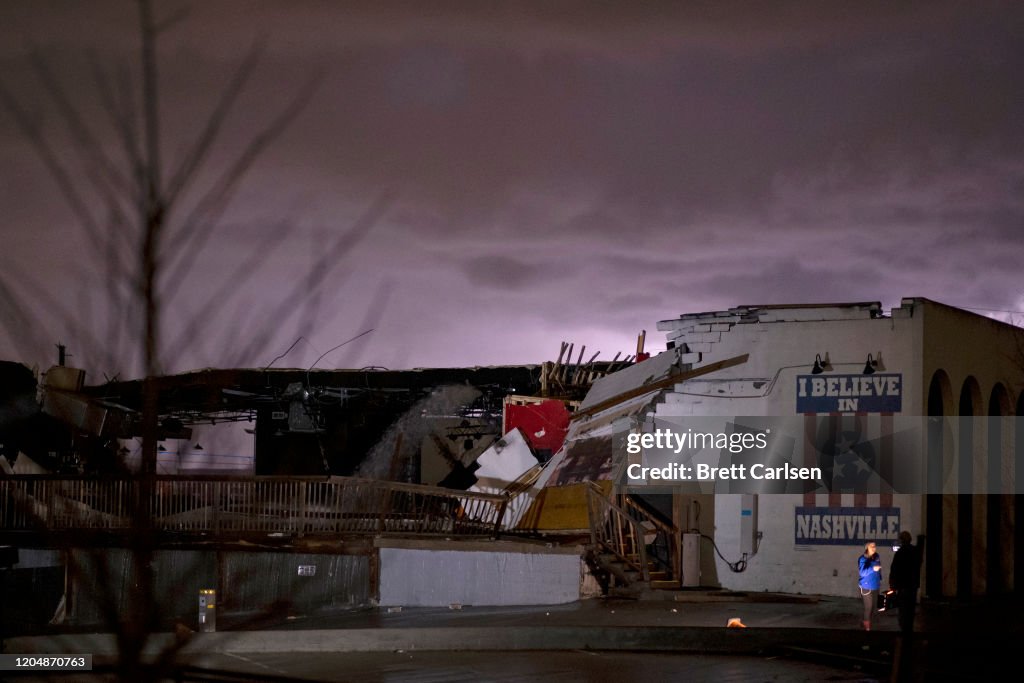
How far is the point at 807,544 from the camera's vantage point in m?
22.6

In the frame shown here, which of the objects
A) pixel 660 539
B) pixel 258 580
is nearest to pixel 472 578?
pixel 258 580

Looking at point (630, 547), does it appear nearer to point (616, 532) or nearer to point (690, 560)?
point (616, 532)

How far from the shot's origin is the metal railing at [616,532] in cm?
2225

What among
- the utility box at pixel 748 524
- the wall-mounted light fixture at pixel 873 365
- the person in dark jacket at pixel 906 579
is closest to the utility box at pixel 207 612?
the person in dark jacket at pixel 906 579

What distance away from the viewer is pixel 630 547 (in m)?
23.1

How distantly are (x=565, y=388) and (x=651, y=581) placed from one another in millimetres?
11762

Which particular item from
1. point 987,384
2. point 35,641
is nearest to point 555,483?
point 987,384

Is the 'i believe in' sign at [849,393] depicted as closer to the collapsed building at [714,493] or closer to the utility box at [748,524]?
the collapsed building at [714,493]

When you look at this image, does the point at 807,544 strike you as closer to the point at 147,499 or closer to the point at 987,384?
the point at 987,384

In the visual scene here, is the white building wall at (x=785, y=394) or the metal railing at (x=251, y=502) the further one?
the white building wall at (x=785, y=394)

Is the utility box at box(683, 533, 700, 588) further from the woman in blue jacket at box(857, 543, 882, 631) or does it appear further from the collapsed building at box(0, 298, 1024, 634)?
the woman in blue jacket at box(857, 543, 882, 631)

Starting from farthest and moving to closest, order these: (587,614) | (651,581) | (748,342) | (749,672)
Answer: (748,342) → (651,581) → (587,614) → (749,672)

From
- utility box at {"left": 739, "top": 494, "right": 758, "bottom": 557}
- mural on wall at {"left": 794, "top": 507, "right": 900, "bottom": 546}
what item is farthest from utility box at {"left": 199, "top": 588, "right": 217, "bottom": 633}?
mural on wall at {"left": 794, "top": 507, "right": 900, "bottom": 546}

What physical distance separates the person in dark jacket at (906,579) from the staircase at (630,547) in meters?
5.62
